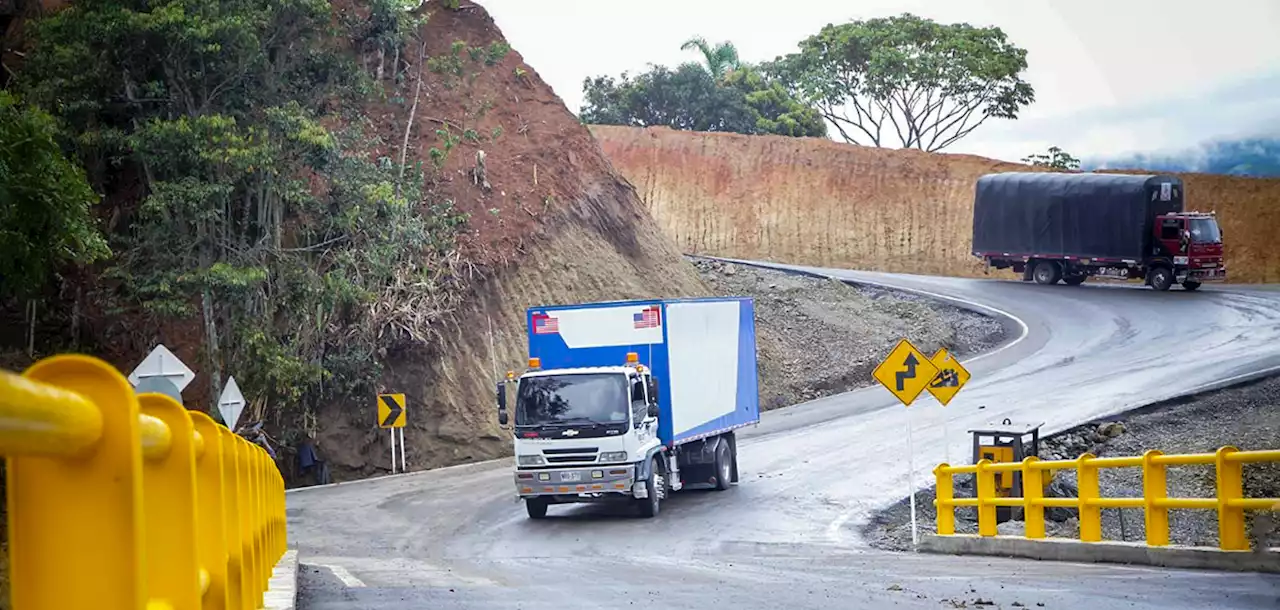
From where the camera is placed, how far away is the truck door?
5059cm

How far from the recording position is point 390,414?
110 ft

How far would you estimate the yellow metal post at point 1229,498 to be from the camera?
532 inches

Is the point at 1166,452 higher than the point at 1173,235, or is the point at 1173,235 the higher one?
the point at 1173,235

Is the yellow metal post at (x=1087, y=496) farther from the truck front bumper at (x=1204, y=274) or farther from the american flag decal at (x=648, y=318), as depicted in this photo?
the truck front bumper at (x=1204, y=274)

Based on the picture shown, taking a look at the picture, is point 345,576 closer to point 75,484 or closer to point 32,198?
point 32,198

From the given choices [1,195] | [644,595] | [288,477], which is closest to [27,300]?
[288,477]

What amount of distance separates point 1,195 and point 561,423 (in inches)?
369

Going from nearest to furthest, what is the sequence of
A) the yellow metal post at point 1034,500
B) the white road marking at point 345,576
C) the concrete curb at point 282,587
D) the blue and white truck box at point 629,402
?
the concrete curb at point 282,587 → the white road marking at point 345,576 → the yellow metal post at point 1034,500 → the blue and white truck box at point 629,402

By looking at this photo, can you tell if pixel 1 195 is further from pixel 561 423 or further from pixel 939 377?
pixel 939 377

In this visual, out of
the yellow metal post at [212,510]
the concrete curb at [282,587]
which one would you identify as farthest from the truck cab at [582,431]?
the yellow metal post at [212,510]

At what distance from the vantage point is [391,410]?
33531 mm

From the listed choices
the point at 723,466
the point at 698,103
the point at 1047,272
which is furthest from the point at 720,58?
the point at 723,466

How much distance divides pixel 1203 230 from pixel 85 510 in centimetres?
5290

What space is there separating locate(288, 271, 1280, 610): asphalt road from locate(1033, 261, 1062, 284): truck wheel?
1.76 metres
